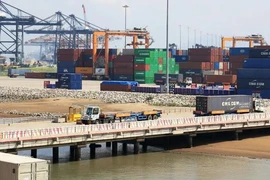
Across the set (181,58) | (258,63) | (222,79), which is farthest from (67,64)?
(258,63)

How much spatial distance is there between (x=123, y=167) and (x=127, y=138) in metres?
3.63

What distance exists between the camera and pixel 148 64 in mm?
154000

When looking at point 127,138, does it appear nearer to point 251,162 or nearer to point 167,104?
point 251,162

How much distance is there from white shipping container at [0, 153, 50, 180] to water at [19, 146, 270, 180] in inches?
561

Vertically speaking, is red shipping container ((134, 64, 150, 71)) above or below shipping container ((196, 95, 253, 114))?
above

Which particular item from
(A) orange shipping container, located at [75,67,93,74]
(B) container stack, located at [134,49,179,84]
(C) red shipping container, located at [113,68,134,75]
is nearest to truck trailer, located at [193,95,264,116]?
(B) container stack, located at [134,49,179,84]

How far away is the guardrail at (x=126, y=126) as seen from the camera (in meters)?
46.9

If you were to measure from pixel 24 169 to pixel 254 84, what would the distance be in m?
77.2

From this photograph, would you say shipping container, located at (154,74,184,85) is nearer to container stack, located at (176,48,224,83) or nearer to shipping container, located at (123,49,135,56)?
container stack, located at (176,48,224,83)

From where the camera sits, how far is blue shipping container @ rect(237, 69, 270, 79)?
103 m

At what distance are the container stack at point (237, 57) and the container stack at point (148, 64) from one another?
13.4m

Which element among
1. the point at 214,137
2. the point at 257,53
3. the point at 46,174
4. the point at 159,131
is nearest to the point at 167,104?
the point at 257,53

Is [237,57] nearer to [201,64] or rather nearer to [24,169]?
[201,64]

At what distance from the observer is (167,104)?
95.1 m
